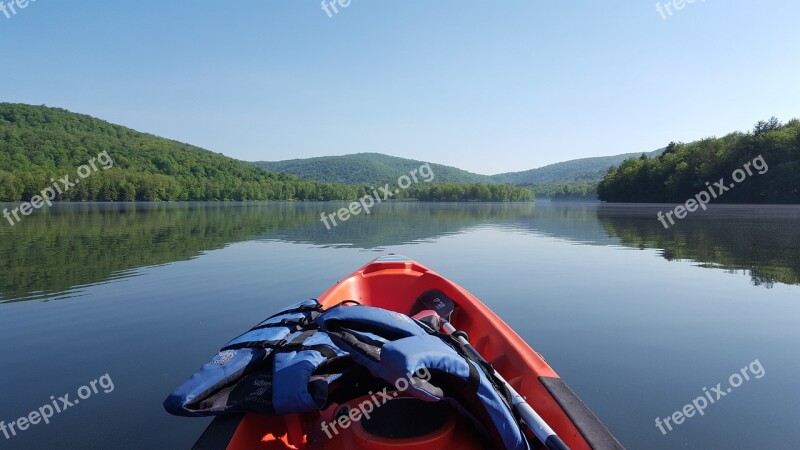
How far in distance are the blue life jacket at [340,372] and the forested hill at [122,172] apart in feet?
275

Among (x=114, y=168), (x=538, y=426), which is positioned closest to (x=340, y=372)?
(x=538, y=426)

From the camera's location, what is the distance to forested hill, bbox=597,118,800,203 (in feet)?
163

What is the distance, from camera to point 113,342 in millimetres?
5562

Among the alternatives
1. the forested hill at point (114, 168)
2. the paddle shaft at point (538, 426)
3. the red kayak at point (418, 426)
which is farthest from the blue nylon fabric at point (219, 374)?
the forested hill at point (114, 168)

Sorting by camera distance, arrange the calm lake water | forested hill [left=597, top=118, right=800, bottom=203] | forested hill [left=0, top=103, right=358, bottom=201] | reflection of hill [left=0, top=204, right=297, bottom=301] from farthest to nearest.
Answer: forested hill [left=0, top=103, right=358, bottom=201], forested hill [left=597, top=118, right=800, bottom=203], reflection of hill [left=0, top=204, right=297, bottom=301], the calm lake water

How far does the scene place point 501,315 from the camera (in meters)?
6.88

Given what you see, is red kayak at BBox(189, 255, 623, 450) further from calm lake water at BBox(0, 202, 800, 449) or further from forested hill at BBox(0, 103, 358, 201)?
forested hill at BBox(0, 103, 358, 201)

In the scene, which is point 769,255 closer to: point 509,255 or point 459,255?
point 509,255

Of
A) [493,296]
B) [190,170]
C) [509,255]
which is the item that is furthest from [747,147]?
[190,170]
